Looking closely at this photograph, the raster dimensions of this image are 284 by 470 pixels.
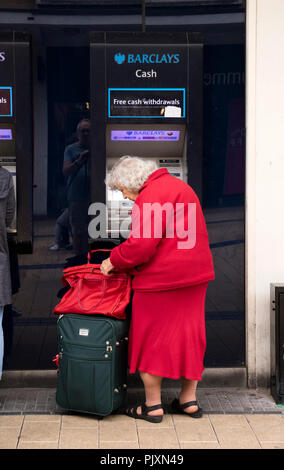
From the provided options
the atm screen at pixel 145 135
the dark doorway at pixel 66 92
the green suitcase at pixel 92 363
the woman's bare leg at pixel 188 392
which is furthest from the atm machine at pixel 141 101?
the woman's bare leg at pixel 188 392

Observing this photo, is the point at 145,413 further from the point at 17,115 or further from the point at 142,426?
the point at 17,115

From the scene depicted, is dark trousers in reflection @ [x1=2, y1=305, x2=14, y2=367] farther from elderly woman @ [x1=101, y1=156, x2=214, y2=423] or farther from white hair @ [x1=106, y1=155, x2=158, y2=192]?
white hair @ [x1=106, y1=155, x2=158, y2=192]

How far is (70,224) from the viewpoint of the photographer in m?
4.63

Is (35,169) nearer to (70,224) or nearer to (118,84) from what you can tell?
(70,224)

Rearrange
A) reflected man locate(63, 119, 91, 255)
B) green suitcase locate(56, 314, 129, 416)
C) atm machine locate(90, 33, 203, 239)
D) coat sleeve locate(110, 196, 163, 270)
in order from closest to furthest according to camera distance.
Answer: coat sleeve locate(110, 196, 163, 270) < green suitcase locate(56, 314, 129, 416) < atm machine locate(90, 33, 203, 239) < reflected man locate(63, 119, 91, 255)

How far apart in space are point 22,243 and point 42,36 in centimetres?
136

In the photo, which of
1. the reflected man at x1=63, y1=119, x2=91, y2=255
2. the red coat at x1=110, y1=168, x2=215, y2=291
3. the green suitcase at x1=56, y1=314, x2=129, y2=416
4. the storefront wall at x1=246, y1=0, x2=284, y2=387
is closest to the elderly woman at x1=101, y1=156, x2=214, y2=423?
the red coat at x1=110, y1=168, x2=215, y2=291

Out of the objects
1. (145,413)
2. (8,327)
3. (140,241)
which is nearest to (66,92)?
(140,241)

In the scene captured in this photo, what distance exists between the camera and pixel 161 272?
3967 mm

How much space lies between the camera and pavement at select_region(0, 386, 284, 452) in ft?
12.3

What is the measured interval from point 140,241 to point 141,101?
1.05m

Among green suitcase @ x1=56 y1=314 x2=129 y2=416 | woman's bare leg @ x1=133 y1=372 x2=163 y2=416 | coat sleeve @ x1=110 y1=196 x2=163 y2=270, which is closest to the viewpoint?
coat sleeve @ x1=110 y1=196 x2=163 y2=270

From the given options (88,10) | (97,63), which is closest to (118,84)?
(97,63)

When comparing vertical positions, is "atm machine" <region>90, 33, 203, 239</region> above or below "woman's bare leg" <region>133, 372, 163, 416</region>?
above
